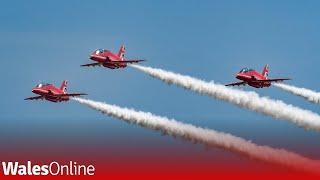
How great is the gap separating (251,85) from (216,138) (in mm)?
11791

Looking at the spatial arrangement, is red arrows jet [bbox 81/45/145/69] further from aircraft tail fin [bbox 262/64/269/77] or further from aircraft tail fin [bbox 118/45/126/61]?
aircraft tail fin [bbox 262/64/269/77]

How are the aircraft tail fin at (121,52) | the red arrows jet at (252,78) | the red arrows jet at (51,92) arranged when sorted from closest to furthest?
the red arrows jet at (252,78) → the red arrows jet at (51,92) → the aircraft tail fin at (121,52)

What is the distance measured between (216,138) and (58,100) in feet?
104

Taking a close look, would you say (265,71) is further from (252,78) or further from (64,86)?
(64,86)

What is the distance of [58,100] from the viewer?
6383 inches

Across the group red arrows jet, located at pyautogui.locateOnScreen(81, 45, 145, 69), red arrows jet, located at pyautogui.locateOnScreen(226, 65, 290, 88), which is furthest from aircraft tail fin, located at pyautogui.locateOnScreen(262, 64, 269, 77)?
red arrows jet, located at pyautogui.locateOnScreen(81, 45, 145, 69)

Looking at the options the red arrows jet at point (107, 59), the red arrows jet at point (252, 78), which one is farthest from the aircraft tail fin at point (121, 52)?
the red arrows jet at point (252, 78)

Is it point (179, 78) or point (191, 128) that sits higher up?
point (179, 78)

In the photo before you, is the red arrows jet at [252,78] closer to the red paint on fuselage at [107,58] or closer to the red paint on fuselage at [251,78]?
the red paint on fuselage at [251,78]

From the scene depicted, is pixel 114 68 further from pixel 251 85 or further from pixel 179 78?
pixel 251 85

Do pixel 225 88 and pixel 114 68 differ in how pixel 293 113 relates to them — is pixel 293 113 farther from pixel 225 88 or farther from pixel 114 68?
pixel 114 68

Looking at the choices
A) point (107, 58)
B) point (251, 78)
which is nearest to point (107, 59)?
point (107, 58)

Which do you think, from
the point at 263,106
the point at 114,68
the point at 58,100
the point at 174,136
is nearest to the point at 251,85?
the point at 263,106

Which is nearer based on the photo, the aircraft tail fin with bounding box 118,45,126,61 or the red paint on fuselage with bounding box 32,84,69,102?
the red paint on fuselage with bounding box 32,84,69,102
